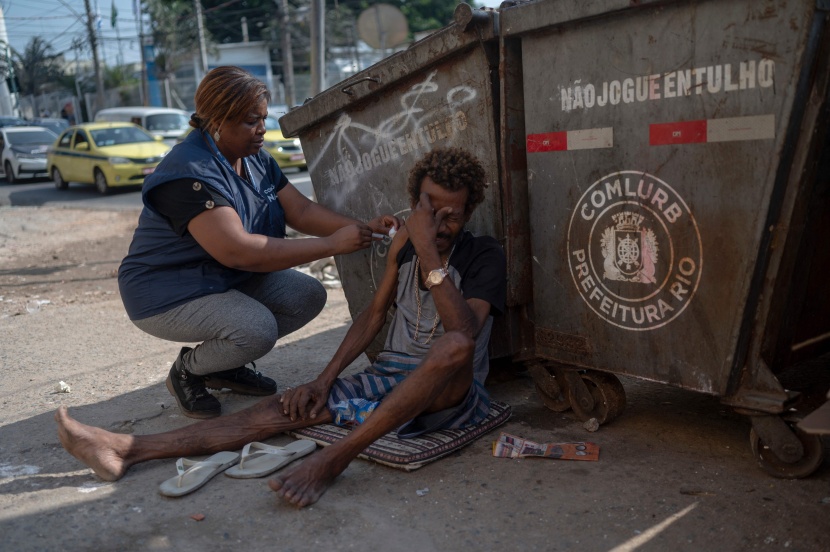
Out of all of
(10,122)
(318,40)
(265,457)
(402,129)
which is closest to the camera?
(265,457)

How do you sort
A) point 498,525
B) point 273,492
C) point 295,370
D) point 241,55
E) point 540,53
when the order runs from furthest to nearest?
1. point 241,55
2. point 295,370
3. point 540,53
4. point 273,492
5. point 498,525

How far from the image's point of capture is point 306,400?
10.6 ft

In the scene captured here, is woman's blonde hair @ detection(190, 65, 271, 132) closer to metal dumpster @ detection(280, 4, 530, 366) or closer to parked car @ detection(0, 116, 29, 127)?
metal dumpster @ detection(280, 4, 530, 366)

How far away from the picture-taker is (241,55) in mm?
37938

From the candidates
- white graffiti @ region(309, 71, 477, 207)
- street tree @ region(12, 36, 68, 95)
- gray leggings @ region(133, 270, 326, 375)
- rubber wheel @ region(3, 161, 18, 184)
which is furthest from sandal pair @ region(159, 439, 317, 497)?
street tree @ region(12, 36, 68, 95)

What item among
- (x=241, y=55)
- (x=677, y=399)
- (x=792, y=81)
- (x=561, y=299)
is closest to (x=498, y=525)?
(x=561, y=299)

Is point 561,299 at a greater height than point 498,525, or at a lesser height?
greater

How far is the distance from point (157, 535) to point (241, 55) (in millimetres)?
37683

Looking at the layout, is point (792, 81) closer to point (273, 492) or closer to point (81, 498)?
point (273, 492)

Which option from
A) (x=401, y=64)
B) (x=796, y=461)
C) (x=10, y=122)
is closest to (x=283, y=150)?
(x=401, y=64)

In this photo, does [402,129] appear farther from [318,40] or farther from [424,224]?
[318,40]

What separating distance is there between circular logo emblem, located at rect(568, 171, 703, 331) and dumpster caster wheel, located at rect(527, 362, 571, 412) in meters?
0.44

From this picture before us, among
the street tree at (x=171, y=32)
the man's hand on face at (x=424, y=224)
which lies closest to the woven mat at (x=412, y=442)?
the man's hand on face at (x=424, y=224)

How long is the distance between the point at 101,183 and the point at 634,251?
13819 mm
